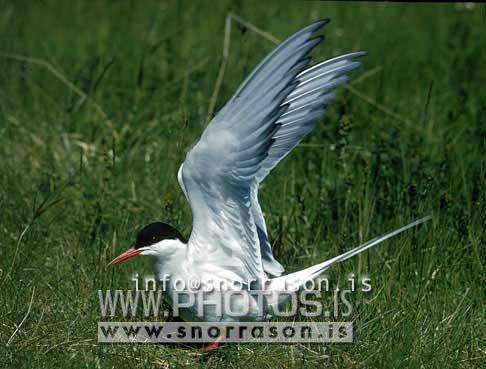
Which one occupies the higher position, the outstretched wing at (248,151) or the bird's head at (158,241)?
the outstretched wing at (248,151)

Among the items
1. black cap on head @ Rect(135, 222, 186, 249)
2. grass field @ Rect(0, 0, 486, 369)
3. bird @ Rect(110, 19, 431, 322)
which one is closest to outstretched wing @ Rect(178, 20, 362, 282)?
bird @ Rect(110, 19, 431, 322)

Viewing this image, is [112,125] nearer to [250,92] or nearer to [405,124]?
[405,124]

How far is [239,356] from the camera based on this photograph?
4.19 metres

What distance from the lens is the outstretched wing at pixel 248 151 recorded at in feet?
12.2

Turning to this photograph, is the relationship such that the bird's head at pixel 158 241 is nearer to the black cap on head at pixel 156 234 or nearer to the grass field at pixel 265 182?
the black cap on head at pixel 156 234

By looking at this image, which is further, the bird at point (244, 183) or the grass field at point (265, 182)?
the grass field at point (265, 182)

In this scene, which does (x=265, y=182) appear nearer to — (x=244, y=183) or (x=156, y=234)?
Answer: (x=156, y=234)

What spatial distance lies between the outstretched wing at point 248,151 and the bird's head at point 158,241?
3.6 inches

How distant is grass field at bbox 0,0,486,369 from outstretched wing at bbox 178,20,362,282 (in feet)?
1.47

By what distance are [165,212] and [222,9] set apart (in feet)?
9.81

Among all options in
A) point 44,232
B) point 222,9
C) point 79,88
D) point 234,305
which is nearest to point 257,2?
point 222,9

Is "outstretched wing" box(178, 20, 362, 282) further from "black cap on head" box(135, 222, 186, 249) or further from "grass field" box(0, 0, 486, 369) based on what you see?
"grass field" box(0, 0, 486, 369)

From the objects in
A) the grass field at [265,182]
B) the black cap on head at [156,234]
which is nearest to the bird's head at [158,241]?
the black cap on head at [156,234]

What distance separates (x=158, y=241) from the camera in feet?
13.9
